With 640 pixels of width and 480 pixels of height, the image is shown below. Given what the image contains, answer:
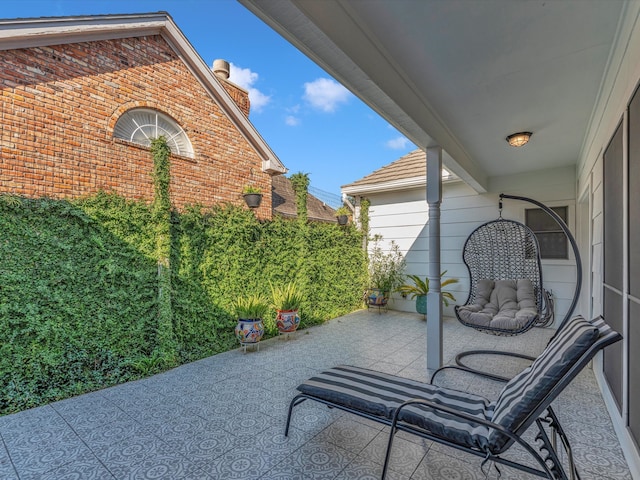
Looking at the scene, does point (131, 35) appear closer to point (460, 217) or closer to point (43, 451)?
point (43, 451)

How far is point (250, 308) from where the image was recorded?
490 cm

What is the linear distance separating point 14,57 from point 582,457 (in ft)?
23.4

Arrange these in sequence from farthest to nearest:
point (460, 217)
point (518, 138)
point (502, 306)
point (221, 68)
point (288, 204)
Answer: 1. point (288, 204)
2. point (221, 68)
3. point (460, 217)
4. point (502, 306)
5. point (518, 138)

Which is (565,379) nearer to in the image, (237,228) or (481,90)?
(481,90)

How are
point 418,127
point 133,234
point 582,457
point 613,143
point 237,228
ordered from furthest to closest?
1. point 237,228
2. point 133,234
3. point 418,127
4. point 613,143
5. point 582,457

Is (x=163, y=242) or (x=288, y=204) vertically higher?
(x=288, y=204)

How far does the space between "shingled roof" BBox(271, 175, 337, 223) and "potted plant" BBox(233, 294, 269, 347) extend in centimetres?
344

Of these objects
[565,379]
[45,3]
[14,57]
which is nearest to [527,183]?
[565,379]

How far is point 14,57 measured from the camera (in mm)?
3988

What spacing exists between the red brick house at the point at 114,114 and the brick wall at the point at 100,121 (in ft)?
0.04

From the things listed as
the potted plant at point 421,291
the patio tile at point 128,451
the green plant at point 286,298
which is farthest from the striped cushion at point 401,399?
the potted plant at point 421,291

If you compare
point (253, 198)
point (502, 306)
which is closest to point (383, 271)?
point (502, 306)

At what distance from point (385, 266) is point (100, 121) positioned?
6.43 metres

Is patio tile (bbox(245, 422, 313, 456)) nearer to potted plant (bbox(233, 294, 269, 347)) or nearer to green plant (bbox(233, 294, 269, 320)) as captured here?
potted plant (bbox(233, 294, 269, 347))
